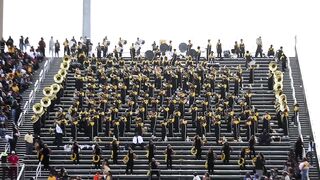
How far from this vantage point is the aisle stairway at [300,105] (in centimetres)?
5327

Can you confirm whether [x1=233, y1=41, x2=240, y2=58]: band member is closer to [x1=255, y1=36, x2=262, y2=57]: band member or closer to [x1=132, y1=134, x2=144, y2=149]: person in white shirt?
[x1=255, y1=36, x2=262, y2=57]: band member

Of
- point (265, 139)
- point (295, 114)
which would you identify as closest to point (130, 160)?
point (265, 139)

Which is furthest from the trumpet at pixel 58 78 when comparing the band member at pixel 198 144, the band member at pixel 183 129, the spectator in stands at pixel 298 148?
the spectator in stands at pixel 298 148

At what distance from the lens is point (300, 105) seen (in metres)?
58.4

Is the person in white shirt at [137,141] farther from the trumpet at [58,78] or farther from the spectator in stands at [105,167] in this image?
the trumpet at [58,78]

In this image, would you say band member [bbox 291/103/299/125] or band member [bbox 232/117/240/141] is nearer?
band member [bbox 232/117/240/141]

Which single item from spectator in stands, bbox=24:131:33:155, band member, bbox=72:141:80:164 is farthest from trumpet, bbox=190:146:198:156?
spectator in stands, bbox=24:131:33:155

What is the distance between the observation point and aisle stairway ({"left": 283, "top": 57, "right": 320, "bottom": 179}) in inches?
2097

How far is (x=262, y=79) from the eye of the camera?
60938mm

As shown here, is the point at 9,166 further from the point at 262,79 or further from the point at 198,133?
the point at 262,79

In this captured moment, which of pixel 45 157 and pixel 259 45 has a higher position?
pixel 259 45

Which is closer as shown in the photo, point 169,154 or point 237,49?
point 169,154

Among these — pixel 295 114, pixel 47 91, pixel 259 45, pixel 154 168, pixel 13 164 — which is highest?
pixel 259 45

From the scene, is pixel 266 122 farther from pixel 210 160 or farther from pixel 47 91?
pixel 47 91
